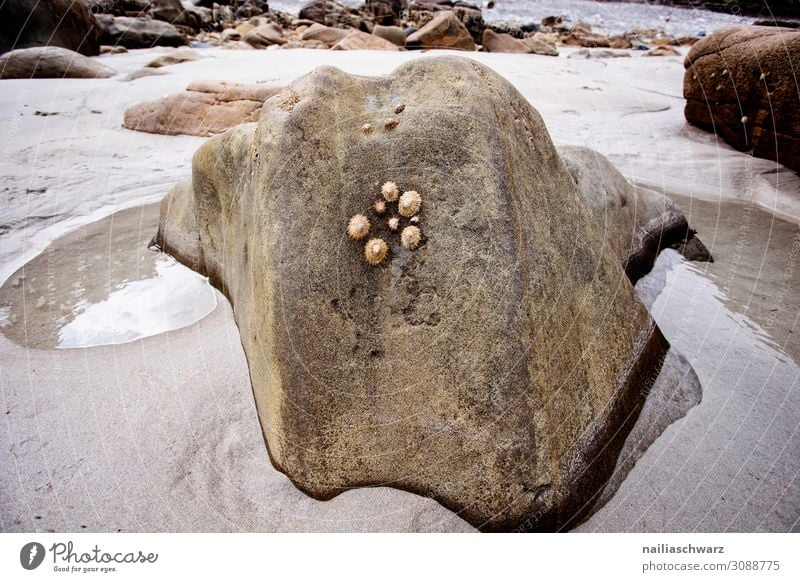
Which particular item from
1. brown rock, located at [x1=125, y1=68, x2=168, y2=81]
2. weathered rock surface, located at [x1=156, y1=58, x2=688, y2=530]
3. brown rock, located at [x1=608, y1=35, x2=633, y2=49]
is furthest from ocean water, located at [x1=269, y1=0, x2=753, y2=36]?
brown rock, located at [x1=125, y1=68, x2=168, y2=81]

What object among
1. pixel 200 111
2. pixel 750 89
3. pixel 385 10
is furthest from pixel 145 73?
pixel 750 89

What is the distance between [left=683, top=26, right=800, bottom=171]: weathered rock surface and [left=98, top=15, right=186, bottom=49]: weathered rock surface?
989cm

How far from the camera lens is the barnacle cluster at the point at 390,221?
1605 mm

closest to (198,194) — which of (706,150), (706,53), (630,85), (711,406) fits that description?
(711,406)

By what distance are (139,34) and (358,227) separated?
1186cm

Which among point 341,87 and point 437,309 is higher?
point 341,87

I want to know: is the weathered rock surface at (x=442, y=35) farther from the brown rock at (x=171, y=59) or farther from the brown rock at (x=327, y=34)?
the brown rock at (x=171, y=59)

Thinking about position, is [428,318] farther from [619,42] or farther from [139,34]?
[139,34]

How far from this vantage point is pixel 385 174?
5.40 ft

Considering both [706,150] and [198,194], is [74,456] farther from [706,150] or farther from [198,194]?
[706,150]

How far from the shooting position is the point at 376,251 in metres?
1.60

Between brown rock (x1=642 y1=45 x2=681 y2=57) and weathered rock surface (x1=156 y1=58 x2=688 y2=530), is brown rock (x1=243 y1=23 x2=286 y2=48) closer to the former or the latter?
brown rock (x1=642 y1=45 x2=681 y2=57)

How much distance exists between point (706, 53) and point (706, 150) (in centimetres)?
109

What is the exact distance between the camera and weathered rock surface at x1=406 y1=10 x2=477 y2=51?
6.72m
